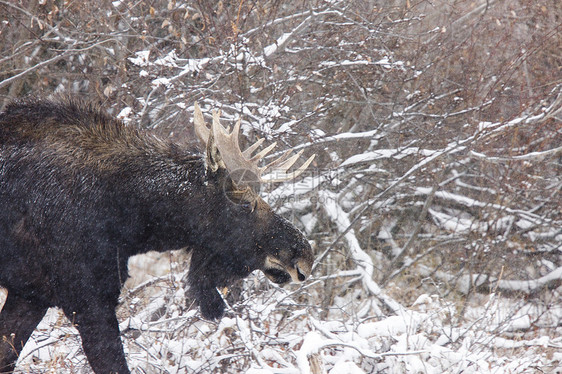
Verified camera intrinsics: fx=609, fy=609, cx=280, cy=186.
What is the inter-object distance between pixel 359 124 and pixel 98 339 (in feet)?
14.1

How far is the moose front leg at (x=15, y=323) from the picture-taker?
3.95 meters

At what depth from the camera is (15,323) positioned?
3.96 m

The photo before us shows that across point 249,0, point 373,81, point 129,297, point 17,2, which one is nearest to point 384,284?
point 373,81

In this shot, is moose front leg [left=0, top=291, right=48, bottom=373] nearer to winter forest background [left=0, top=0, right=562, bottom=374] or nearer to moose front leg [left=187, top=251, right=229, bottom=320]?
winter forest background [left=0, top=0, right=562, bottom=374]

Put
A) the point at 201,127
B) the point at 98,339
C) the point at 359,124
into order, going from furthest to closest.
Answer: the point at 359,124 → the point at 201,127 → the point at 98,339

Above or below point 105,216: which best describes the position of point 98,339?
below

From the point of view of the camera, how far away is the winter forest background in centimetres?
538

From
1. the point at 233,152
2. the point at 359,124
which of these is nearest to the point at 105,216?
the point at 233,152

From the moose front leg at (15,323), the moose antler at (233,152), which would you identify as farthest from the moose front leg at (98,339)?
the moose antler at (233,152)

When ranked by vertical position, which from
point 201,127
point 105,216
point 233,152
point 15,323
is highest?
point 201,127

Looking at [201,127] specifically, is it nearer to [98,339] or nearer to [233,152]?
[233,152]

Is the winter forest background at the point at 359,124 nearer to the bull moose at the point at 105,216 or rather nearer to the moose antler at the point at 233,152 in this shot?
the bull moose at the point at 105,216

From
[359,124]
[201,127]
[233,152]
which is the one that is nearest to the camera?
[233,152]

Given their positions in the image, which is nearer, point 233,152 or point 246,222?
point 233,152
